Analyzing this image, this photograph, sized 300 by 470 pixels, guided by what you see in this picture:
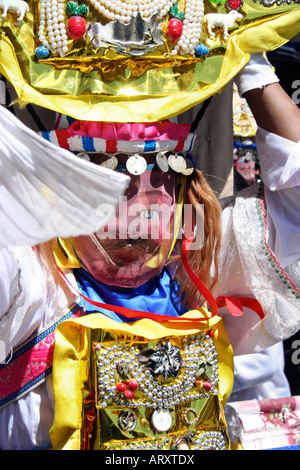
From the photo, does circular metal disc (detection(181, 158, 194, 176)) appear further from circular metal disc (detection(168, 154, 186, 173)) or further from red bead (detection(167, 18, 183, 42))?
red bead (detection(167, 18, 183, 42))

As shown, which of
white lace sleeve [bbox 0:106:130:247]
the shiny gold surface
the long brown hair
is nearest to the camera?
white lace sleeve [bbox 0:106:130:247]

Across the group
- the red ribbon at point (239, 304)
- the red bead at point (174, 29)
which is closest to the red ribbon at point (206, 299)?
the red ribbon at point (239, 304)

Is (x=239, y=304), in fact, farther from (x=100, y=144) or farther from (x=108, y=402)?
(x=100, y=144)

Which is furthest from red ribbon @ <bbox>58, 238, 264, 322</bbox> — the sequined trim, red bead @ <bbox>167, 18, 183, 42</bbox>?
red bead @ <bbox>167, 18, 183, 42</bbox>

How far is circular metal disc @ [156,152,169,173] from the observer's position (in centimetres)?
128

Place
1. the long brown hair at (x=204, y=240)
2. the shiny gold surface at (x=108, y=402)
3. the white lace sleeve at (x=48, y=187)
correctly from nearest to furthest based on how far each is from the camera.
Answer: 1. the white lace sleeve at (x=48, y=187)
2. the shiny gold surface at (x=108, y=402)
3. the long brown hair at (x=204, y=240)

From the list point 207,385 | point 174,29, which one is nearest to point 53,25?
point 174,29

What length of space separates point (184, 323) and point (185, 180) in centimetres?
34

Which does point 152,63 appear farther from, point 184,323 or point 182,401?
point 182,401

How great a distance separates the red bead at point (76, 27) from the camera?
3.96 ft

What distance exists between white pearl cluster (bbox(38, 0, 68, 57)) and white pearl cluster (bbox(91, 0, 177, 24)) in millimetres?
75

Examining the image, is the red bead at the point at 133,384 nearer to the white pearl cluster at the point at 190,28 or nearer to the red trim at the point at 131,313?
the red trim at the point at 131,313

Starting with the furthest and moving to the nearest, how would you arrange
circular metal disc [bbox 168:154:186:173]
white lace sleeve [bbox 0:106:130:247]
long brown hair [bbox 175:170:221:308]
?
1. long brown hair [bbox 175:170:221:308]
2. circular metal disc [bbox 168:154:186:173]
3. white lace sleeve [bbox 0:106:130:247]

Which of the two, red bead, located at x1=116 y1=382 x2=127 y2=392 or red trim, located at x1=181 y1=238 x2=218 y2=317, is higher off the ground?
red trim, located at x1=181 y1=238 x2=218 y2=317
